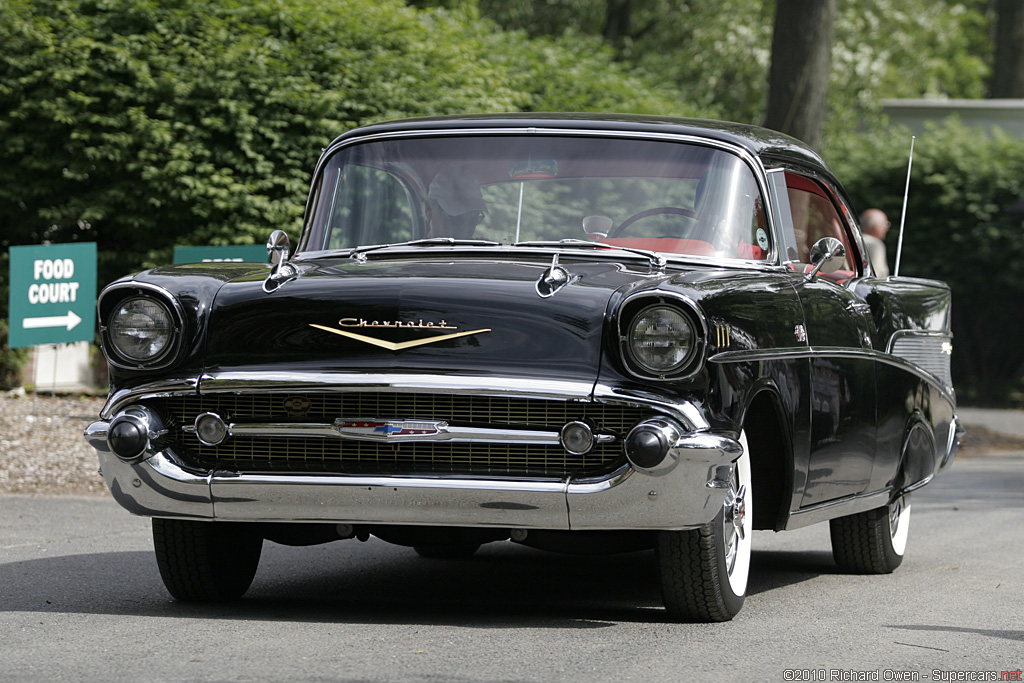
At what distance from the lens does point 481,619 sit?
526 centimetres

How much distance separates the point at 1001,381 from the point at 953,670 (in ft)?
56.9

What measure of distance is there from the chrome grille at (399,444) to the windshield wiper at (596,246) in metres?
0.83

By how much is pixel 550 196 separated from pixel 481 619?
1.69 metres

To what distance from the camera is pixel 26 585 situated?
5.94 meters

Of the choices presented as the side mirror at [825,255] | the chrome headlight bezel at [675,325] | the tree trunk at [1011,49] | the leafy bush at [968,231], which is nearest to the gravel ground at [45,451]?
the side mirror at [825,255]

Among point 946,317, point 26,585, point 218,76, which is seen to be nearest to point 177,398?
point 26,585

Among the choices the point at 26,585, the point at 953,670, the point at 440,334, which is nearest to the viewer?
the point at 953,670

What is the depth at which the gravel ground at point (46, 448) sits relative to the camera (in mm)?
9844

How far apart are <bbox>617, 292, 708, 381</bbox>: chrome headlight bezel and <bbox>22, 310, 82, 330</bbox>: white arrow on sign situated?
787 cm

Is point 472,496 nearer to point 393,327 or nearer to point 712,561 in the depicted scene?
point 393,327

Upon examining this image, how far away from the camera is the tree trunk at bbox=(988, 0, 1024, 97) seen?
89.0 feet

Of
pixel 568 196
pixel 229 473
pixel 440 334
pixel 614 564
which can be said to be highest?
pixel 568 196

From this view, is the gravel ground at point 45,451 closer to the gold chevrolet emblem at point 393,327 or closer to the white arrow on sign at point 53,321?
the white arrow on sign at point 53,321

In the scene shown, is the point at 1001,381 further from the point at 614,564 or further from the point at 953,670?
the point at 953,670
